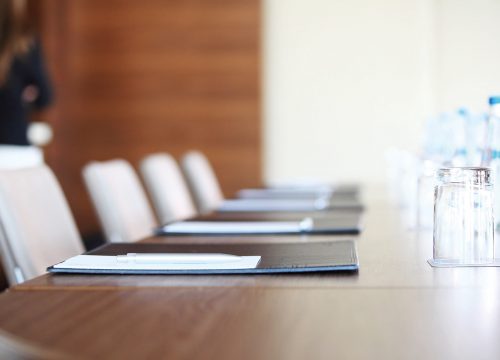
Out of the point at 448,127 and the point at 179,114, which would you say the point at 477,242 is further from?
the point at 179,114

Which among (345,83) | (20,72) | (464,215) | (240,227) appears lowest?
(240,227)

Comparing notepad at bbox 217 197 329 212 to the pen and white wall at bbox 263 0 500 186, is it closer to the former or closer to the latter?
the pen

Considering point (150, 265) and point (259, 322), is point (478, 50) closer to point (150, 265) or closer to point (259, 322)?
point (150, 265)

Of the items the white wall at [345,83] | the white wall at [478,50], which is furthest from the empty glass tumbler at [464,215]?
the white wall at [345,83]

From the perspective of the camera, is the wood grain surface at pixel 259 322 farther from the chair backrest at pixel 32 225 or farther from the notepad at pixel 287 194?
the notepad at pixel 287 194

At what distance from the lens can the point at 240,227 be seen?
84.9 inches

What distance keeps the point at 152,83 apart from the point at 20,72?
97 centimetres

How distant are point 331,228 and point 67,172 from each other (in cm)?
473

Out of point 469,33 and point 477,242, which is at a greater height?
point 469,33

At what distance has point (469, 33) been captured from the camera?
3279 millimetres

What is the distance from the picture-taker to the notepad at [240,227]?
2.08 meters

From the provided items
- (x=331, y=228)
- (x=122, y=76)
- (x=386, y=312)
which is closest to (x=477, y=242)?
(x=386, y=312)

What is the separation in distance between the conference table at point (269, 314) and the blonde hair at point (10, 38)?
5119mm

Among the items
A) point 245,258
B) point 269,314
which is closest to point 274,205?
point 245,258
